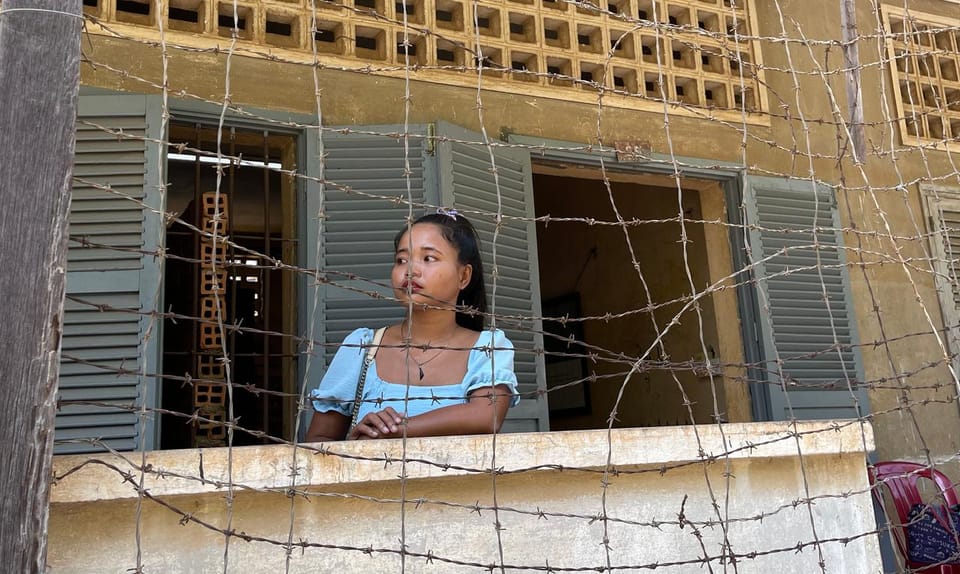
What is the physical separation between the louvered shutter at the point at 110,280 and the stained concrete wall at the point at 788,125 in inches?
10.5

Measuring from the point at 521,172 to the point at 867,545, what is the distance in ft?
6.45

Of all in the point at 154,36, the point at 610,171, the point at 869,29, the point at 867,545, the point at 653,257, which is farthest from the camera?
the point at 653,257

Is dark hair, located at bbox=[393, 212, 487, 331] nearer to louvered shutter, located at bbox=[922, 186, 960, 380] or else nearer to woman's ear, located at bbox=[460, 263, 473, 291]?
woman's ear, located at bbox=[460, 263, 473, 291]

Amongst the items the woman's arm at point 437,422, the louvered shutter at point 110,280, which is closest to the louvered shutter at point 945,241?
the woman's arm at point 437,422

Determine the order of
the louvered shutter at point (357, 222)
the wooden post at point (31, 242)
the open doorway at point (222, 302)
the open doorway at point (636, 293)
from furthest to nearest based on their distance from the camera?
the open doorway at point (636, 293) < the open doorway at point (222, 302) < the louvered shutter at point (357, 222) < the wooden post at point (31, 242)

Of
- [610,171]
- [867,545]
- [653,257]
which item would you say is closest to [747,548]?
[867,545]

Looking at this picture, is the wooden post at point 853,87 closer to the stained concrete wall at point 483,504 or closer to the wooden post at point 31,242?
the stained concrete wall at point 483,504

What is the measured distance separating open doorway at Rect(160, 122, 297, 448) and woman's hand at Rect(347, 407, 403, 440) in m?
1.24

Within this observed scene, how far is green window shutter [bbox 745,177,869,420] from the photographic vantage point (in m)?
3.95

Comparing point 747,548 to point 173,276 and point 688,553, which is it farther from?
point 173,276

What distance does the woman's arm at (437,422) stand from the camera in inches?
77.4

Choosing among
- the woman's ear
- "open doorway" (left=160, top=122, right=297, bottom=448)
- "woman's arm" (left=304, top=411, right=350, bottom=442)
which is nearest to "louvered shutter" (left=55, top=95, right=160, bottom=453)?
"open doorway" (left=160, top=122, right=297, bottom=448)

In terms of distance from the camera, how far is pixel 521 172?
12.0 ft

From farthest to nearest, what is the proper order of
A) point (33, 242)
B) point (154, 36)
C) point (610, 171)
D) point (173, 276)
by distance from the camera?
point (173, 276) → point (610, 171) → point (154, 36) → point (33, 242)
